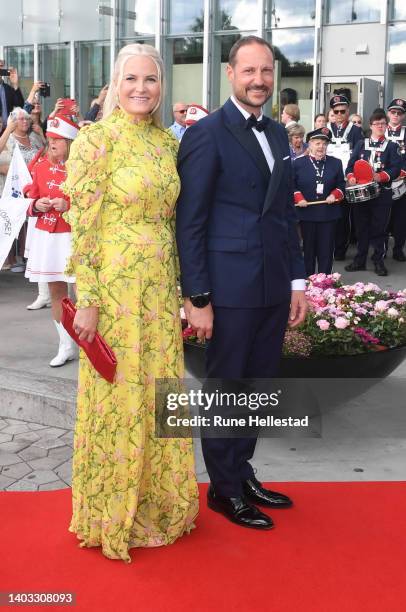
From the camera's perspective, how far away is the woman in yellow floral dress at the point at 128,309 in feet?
9.88

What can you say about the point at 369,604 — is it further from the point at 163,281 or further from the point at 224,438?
the point at 163,281

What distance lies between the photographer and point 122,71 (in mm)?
3031

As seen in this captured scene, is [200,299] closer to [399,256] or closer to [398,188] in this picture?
[398,188]

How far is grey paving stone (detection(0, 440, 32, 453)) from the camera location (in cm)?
450

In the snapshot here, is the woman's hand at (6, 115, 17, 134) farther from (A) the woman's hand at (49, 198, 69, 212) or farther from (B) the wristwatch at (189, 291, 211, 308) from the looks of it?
(B) the wristwatch at (189, 291, 211, 308)

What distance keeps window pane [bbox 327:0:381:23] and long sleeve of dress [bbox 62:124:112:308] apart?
1283 cm

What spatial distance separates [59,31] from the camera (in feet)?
62.5

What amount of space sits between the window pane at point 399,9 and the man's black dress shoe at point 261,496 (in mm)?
12542

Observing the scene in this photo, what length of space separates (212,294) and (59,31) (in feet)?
56.8

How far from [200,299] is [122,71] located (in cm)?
89

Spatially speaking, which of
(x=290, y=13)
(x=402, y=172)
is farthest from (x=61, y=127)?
(x=290, y=13)

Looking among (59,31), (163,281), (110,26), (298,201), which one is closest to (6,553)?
(163,281)

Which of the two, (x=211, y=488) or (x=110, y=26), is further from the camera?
(x=110, y=26)

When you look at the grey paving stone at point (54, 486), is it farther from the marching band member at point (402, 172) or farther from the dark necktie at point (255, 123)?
the marching band member at point (402, 172)
